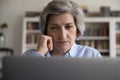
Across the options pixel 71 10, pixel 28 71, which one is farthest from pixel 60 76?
pixel 71 10

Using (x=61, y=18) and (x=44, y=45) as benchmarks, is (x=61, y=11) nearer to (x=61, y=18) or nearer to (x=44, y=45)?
(x=61, y=18)

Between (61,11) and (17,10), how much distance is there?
12.4 ft

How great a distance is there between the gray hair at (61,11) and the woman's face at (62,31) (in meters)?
0.03

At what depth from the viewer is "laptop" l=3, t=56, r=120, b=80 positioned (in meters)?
0.58

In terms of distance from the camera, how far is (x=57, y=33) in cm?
122

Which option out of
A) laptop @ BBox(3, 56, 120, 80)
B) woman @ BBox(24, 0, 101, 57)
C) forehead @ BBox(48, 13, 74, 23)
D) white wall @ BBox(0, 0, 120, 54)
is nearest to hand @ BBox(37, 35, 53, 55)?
woman @ BBox(24, 0, 101, 57)

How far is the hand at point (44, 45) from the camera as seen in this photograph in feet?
3.49

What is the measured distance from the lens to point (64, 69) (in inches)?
23.1

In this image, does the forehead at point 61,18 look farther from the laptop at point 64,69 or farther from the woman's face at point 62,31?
the laptop at point 64,69

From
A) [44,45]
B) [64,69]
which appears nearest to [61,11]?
[44,45]

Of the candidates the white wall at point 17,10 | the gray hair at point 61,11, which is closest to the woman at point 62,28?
the gray hair at point 61,11

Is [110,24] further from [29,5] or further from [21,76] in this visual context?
[21,76]

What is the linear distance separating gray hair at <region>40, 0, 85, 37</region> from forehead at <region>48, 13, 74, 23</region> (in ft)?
0.05

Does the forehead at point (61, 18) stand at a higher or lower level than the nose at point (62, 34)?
higher
